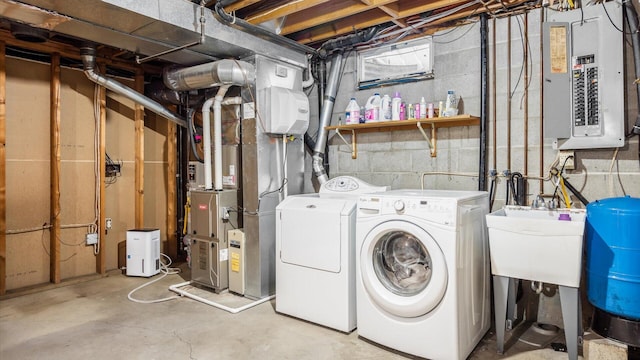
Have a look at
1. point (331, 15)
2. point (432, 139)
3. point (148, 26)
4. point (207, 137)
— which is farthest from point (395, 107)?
point (148, 26)

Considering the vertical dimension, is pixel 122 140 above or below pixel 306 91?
below

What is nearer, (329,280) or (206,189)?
(329,280)

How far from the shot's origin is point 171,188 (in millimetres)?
4836

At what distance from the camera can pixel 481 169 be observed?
297 cm

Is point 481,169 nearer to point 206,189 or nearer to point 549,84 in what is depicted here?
point 549,84

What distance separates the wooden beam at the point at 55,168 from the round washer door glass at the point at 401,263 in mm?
3283

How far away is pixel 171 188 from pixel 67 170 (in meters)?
1.13

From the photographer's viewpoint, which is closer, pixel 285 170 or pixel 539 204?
pixel 539 204

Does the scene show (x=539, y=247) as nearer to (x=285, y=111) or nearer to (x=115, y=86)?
(x=285, y=111)

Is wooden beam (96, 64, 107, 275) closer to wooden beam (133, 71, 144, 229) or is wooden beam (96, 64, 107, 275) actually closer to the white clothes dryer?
wooden beam (133, 71, 144, 229)

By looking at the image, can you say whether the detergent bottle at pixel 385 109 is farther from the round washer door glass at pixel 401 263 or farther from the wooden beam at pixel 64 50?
the wooden beam at pixel 64 50

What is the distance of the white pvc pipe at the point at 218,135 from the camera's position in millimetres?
3584

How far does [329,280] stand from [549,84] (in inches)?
80.2

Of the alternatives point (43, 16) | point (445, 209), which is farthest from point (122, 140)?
point (445, 209)
